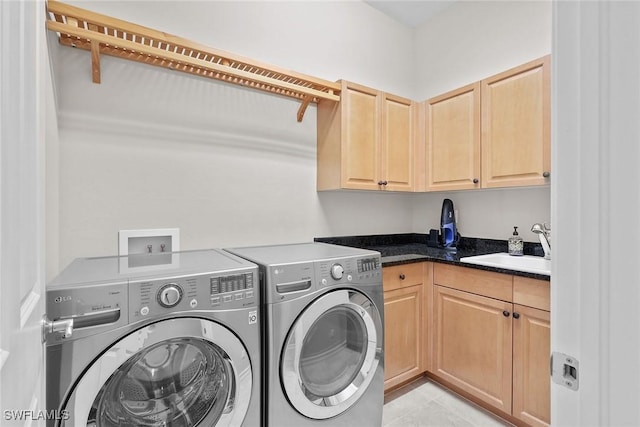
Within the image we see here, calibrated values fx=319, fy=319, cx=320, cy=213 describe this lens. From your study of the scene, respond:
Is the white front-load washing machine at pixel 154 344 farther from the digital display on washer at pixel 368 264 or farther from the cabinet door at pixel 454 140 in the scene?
the cabinet door at pixel 454 140

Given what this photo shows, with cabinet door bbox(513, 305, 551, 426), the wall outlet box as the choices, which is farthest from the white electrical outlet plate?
cabinet door bbox(513, 305, 551, 426)

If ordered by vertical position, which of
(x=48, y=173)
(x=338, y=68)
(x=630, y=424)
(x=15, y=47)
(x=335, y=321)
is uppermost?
(x=338, y=68)

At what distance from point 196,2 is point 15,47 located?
5.32ft

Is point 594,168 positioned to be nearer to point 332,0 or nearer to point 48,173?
point 48,173

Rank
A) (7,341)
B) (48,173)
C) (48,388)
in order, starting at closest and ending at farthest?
(7,341) < (48,388) < (48,173)

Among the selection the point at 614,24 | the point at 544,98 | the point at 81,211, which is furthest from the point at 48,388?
the point at 544,98

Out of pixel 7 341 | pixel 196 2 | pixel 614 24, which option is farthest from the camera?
pixel 196 2

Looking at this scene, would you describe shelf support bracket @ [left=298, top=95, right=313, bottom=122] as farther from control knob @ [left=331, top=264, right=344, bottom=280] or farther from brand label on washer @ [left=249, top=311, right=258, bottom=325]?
brand label on washer @ [left=249, top=311, right=258, bottom=325]

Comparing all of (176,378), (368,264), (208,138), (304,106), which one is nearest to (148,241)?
(208,138)

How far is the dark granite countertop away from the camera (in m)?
2.00

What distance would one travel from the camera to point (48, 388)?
918 mm

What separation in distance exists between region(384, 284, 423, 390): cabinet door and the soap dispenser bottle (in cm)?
70

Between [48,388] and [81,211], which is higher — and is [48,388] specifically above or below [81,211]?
below

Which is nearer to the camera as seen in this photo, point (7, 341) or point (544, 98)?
point (7, 341)
